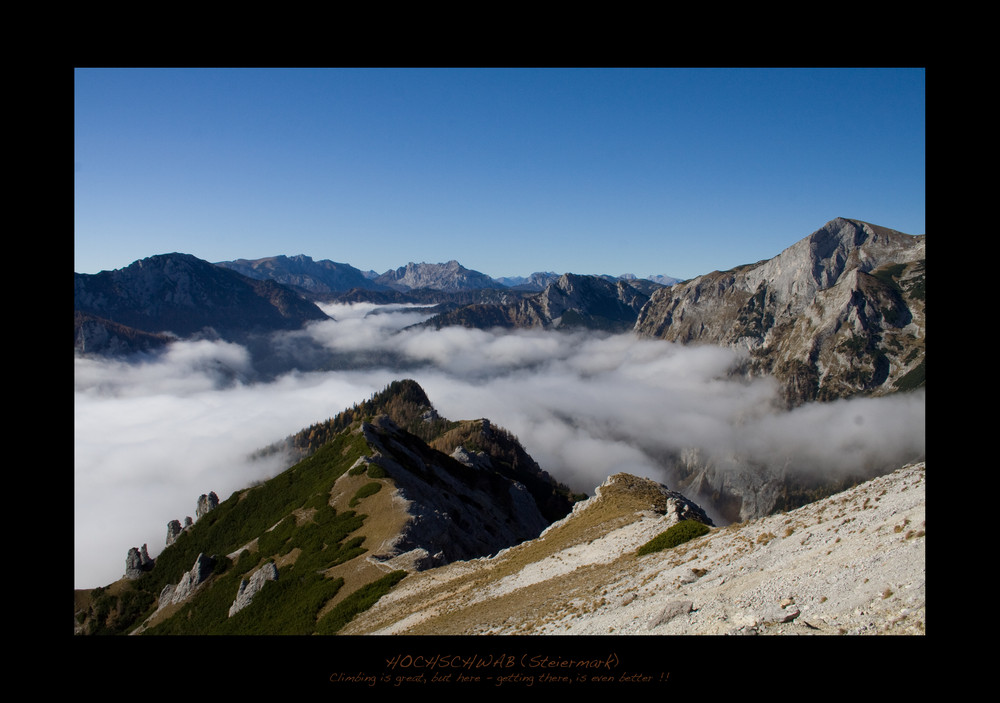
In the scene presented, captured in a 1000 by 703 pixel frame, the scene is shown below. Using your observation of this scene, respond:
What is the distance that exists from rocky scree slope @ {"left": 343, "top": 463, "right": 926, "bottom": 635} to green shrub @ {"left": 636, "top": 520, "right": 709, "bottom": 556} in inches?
33.3

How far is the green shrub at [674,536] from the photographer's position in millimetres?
29500

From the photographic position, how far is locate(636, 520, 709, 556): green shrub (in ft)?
96.8

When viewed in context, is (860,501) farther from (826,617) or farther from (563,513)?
(563,513)

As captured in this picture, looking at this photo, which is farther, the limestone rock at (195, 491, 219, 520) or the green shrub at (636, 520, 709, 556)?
the limestone rock at (195, 491, 219, 520)

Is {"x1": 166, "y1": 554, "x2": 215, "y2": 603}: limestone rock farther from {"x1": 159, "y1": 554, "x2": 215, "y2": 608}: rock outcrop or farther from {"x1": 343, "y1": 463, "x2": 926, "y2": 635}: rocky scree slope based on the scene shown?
{"x1": 343, "y1": 463, "x2": 926, "y2": 635}: rocky scree slope

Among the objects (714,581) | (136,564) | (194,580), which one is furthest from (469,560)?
(136,564)

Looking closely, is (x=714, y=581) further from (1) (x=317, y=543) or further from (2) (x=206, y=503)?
(2) (x=206, y=503)

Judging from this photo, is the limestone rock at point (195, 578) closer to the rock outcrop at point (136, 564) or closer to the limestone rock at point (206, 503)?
the rock outcrop at point (136, 564)

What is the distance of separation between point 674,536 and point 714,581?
32.6 feet

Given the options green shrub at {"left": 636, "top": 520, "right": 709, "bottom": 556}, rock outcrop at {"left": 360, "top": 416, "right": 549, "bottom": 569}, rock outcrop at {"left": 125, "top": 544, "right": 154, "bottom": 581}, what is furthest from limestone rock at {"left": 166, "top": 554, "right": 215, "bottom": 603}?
green shrub at {"left": 636, "top": 520, "right": 709, "bottom": 556}

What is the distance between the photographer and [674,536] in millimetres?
29969
